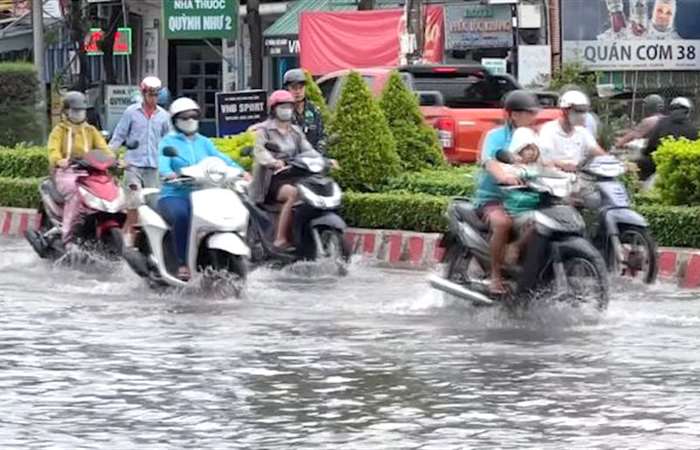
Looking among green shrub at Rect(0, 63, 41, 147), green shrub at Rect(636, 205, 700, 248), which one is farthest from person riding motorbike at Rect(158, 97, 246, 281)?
green shrub at Rect(0, 63, 41, 147)

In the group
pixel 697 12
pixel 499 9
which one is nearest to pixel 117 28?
pixel 499 9

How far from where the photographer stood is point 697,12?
1240 inches

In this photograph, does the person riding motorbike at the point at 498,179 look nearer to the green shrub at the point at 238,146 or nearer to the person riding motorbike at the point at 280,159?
the person riding motorbike at the point at 280,159

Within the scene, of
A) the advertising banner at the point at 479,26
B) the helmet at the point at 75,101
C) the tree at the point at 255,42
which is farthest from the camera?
the tree at the point at 255,42

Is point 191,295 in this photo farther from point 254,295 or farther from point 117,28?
point 117,28

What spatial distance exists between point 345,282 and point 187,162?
194cm

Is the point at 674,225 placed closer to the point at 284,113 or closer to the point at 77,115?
the point at 284,113

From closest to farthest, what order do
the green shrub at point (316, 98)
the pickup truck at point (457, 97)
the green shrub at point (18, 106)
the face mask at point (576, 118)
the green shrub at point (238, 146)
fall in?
the face mask at point (576, 118), the green shrub at point (238, 146), the green shrub at point (316, 98), the pickup truck at point (457, 97), the green shrub at point (18, 106)

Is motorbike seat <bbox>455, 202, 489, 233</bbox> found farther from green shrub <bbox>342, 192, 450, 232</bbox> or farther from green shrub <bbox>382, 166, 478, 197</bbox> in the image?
green shrub <bbox>382, 166, 478, 197</bbox>

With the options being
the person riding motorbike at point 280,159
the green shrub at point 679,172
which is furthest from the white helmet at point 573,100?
the person riding motorbike at point 280,159

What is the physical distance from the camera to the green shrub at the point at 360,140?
18797 millimetres

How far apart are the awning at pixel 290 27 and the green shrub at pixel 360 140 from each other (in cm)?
2037

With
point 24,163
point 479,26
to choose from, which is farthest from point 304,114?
point 479,26

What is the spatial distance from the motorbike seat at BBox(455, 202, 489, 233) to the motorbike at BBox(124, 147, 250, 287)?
1.63 meters
